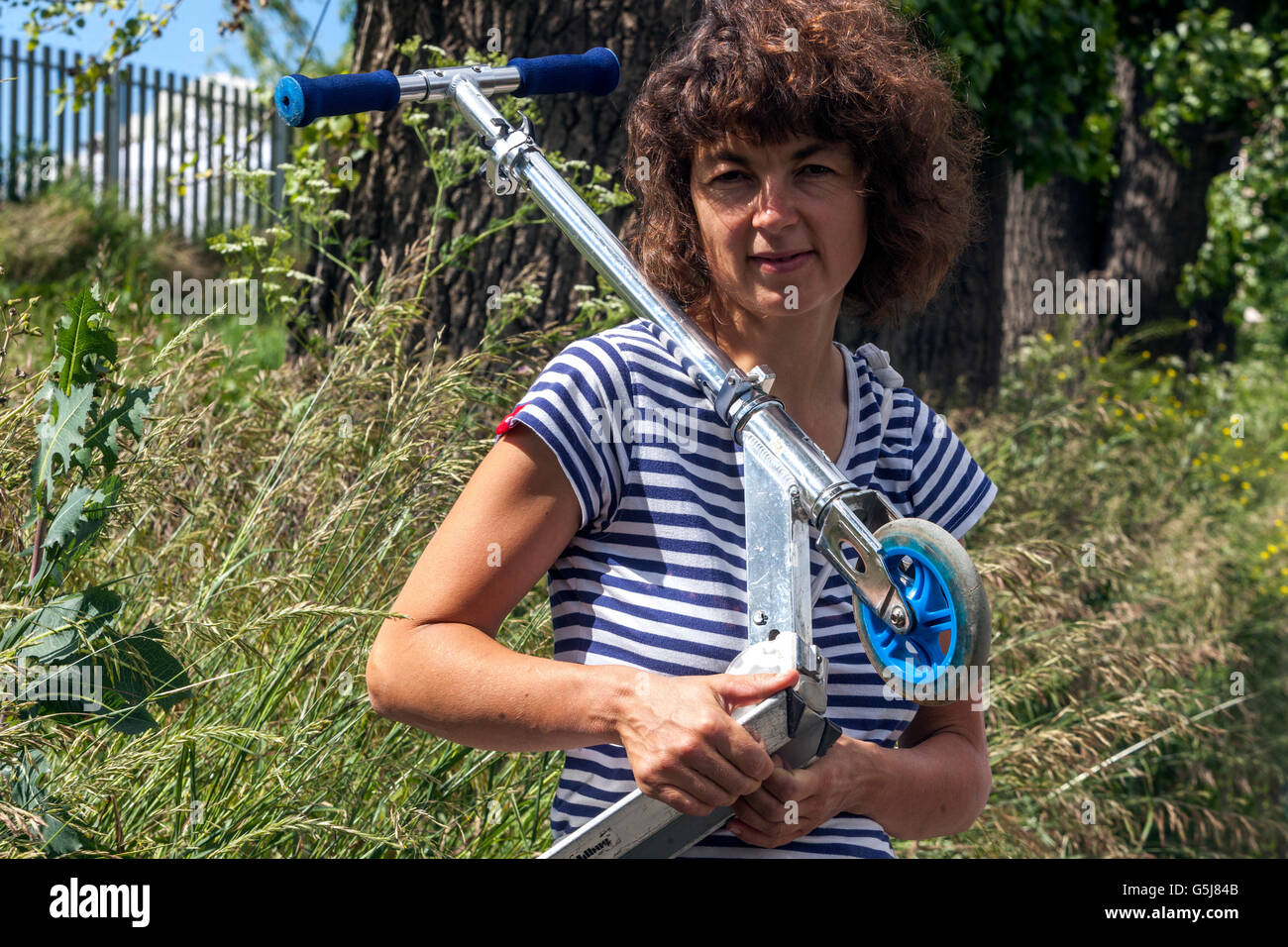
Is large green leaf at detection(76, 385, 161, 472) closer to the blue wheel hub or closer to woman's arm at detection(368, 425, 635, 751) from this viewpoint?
woman's arm at detection(368, 425, 635, 751)

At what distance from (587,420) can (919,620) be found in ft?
→ 1.58

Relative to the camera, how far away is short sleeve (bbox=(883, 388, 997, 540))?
192cm

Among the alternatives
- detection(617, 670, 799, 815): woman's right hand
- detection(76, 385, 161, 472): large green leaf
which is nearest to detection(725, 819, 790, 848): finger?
detection(617, 670, 799, 815): woman's right hand

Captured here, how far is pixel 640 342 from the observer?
174 cm

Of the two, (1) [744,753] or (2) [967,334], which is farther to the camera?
(2) [967,334]

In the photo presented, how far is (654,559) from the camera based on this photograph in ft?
5.46

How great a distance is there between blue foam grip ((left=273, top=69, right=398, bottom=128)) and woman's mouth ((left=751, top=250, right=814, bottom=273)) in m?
0.55

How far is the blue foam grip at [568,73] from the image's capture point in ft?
6.26

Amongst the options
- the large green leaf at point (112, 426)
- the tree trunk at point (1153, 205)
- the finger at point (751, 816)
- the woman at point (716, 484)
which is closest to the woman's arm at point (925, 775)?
the woman at point (716, 484)

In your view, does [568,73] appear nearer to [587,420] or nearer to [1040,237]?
[587,420]

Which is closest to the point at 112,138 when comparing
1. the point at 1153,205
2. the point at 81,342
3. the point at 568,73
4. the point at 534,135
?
the point at 534,135

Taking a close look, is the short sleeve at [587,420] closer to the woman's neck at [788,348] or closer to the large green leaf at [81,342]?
the woman's neck at [788,348]

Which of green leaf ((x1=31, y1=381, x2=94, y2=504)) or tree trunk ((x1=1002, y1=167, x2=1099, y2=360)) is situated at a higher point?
tree trunk ((x1=1002, y1=167, x2=1099, y2=360))
